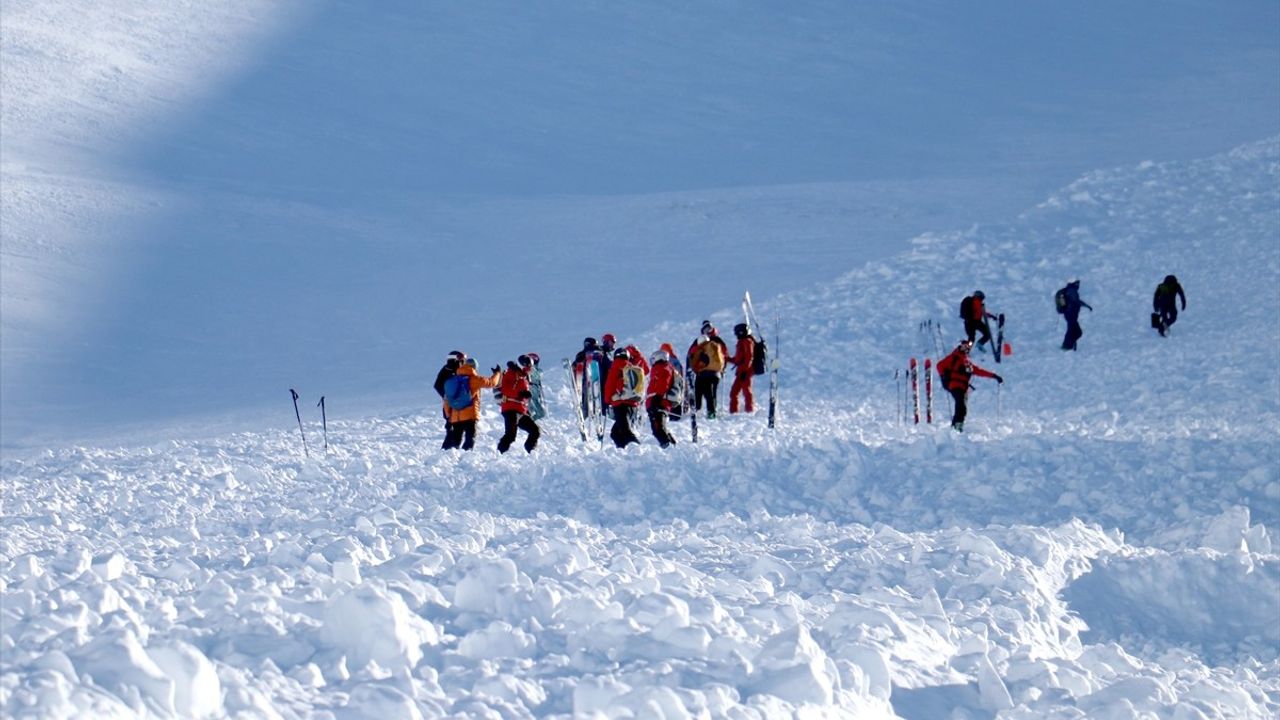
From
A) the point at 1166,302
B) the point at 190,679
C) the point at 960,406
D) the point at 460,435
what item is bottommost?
the point at 190,679

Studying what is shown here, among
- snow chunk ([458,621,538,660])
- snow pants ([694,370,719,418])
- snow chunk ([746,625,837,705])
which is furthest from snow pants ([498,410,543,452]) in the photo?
snow chunk ([746,625,837,705])

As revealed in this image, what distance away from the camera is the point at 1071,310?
73.3ft

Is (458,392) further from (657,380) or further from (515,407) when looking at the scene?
(657,380)

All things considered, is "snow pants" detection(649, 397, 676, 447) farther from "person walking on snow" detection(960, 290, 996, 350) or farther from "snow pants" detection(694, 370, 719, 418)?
"person walking on snow" detection(960, 290, 996, 350)

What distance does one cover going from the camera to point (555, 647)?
5875 millimetres

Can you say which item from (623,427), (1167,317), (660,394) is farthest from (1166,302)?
(623,427)

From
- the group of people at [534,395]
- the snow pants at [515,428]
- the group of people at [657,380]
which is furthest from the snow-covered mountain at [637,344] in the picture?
the group of people at [657,380]

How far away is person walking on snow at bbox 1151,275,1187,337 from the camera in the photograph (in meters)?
22.6

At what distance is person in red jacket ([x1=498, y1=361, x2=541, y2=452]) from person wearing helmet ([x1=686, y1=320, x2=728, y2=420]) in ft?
7.70

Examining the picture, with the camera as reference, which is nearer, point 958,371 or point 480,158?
point 958,371

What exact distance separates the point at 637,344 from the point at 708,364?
9.10 meters

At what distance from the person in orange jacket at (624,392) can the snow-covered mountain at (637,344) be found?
1.79 ft

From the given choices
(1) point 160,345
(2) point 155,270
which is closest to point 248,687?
(1) point 160,345

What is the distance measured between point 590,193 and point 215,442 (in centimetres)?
3142
